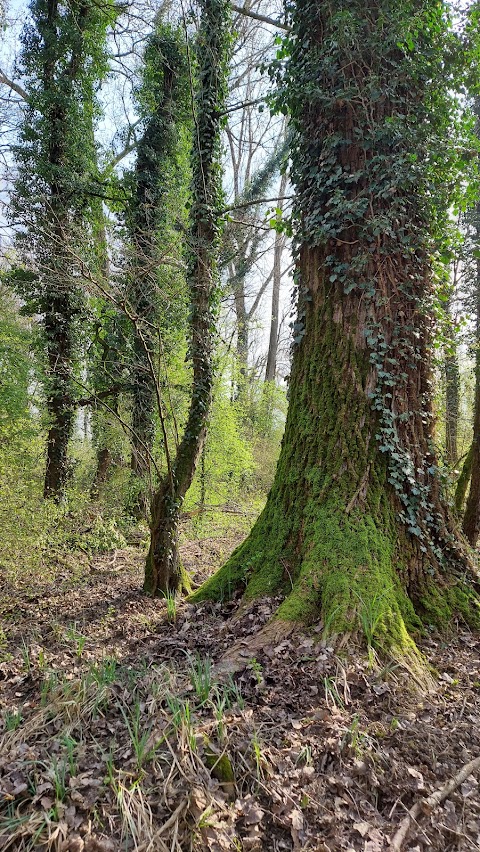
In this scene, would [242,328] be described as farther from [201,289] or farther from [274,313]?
[201,289]

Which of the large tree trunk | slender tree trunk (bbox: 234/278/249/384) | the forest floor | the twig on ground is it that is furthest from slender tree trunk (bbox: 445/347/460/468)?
the twig on ground

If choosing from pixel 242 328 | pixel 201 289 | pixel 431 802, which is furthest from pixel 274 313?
pixel 431 802

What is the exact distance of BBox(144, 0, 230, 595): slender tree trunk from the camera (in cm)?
489

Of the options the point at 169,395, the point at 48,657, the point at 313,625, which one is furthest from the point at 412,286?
the point at 48,657

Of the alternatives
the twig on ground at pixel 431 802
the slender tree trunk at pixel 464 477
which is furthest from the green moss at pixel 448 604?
the slender tree trunk at pixel 464 477

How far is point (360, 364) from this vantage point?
142 inches

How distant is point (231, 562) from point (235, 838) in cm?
250

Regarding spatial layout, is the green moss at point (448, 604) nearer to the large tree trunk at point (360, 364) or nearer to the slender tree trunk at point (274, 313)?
the large tree trunk at point (360, 364)

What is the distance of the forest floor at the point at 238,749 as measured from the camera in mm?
1719

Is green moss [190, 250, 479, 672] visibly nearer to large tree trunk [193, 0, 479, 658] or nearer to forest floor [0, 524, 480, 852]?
large tree trunk [193, 0, 479, 658]

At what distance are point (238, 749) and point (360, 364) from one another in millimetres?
2665

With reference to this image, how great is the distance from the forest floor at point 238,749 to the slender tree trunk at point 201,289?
162 cm

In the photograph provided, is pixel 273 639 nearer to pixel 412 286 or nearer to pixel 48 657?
pixel 48 657

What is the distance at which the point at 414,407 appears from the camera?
3668mm
